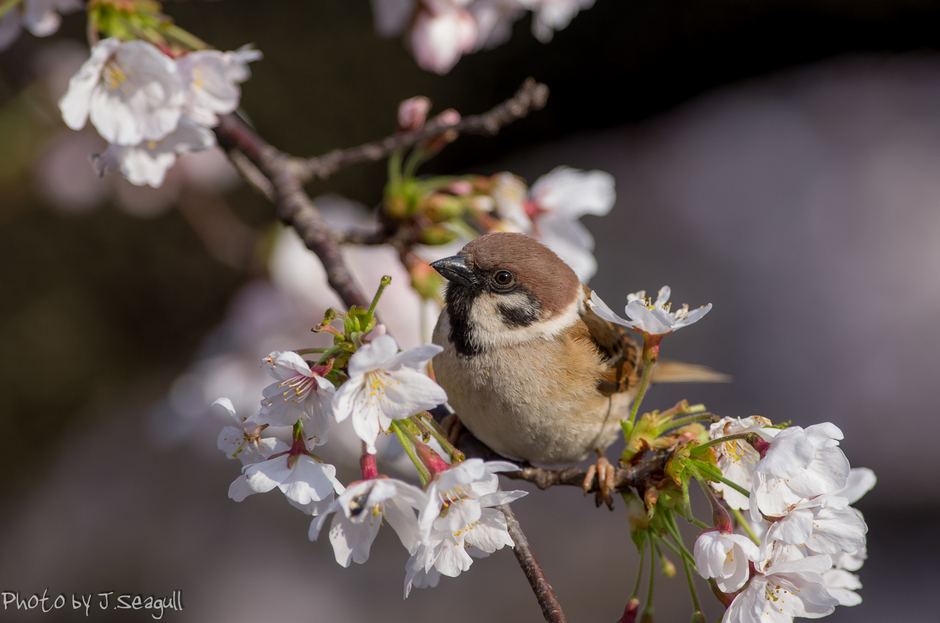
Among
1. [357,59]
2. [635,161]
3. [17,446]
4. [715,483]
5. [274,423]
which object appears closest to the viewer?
[274,423]

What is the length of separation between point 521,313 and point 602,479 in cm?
47

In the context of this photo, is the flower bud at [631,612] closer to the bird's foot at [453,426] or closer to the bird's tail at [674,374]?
the bird's foot at [453,426]

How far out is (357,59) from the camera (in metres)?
4.30

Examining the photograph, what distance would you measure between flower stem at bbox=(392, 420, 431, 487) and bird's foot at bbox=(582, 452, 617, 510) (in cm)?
38

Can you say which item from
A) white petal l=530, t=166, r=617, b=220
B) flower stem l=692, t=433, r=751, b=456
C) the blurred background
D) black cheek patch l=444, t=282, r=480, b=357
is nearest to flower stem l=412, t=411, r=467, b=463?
flower stem l=692, t=433, r=751, b=456

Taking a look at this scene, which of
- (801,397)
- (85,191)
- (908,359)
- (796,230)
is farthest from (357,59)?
(908,359)

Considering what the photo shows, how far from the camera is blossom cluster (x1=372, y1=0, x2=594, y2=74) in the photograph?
1757 millimetres

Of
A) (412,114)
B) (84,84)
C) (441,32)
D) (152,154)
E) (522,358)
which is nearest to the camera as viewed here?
(84,84)

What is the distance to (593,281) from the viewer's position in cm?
448

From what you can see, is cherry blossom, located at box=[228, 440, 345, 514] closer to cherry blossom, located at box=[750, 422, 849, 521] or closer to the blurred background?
cherry blossom, located at box=[750, 422, 849, 521]

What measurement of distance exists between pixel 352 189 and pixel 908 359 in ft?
11.3

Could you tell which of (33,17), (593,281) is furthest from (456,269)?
(593,281)

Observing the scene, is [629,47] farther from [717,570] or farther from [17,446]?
[17,446]

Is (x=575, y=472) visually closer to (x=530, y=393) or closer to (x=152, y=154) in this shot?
(x=530, y=393)
